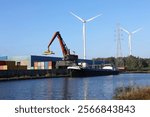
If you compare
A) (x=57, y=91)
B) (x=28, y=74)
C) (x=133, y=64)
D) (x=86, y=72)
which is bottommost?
(x=57, y=91)

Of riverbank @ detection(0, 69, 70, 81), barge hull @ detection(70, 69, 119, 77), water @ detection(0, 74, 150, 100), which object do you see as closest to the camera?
water @ detection(0, 74, 150, 100)

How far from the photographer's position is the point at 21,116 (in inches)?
446

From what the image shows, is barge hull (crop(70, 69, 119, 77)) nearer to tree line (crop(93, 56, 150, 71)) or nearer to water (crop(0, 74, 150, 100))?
water (crop(0, 74, 150, 100))

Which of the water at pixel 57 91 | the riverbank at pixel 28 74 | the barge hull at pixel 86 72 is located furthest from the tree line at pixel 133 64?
the water at pixel 57 91

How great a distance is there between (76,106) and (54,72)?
85534mm

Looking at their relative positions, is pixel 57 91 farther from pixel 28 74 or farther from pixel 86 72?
pixel 86 72

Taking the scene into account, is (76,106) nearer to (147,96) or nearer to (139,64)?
(147,96)

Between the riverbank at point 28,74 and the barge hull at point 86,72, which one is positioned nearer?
the riverbank at point 28,74

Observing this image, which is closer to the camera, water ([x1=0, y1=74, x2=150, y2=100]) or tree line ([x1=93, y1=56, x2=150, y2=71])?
water ([x1=0, y1=74, x2=150, y2=100])

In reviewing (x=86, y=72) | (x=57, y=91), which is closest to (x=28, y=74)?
(x=86, y=72)

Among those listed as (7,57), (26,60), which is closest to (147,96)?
(26,60)

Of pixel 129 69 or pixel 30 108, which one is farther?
pixel 129 69

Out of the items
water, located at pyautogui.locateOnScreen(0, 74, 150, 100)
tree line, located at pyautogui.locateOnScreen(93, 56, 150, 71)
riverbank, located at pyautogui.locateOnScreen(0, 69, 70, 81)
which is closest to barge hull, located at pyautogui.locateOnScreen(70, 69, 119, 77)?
riverbank, located at pyautogui.locateOnScreen(0, 69, 70, 81)

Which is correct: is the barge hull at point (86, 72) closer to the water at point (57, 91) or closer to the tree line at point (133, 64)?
the water at point (57, 91)
